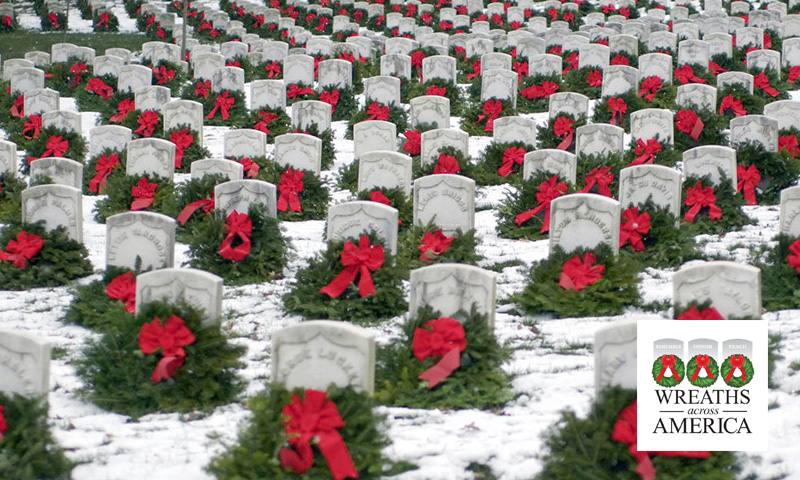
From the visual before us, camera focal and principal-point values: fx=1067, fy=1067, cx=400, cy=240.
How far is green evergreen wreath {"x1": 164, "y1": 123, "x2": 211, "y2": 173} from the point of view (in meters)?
11.5

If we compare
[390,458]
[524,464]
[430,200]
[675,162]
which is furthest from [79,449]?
[675,162]

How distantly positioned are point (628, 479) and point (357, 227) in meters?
3.45

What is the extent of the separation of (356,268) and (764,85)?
312 inches

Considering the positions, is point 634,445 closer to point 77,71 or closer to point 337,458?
point 337,458

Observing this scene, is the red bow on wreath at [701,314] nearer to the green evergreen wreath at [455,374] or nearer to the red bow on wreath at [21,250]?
the green evergreen wreath at [455,374]

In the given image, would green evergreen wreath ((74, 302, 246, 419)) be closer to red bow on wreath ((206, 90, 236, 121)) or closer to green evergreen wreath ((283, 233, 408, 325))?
green evergreen wreath ((283, 233, 408, 325))

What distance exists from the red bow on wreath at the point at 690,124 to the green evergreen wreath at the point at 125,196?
516cm

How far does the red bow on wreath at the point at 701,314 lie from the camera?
5430 millimetres

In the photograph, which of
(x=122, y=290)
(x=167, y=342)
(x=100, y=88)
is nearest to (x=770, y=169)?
(x=122, y=290)

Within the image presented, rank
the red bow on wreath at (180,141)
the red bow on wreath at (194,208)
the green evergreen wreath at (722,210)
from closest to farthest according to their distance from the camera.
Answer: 1. the green evergreen wreath at (722,210)
2. the red bow on wreath at (194,208)
3. the red bow on wreath at (180,141)

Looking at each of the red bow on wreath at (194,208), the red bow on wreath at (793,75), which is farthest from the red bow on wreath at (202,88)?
the red bow on wreath at (793,75)

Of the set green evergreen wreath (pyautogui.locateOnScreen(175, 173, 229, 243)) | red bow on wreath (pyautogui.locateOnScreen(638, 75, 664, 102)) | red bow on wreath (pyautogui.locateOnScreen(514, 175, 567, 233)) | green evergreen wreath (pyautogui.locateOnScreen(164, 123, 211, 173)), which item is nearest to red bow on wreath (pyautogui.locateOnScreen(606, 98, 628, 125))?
red bow on wreath (pyautogui.locateOnScreen(638, 75, 664, 102))

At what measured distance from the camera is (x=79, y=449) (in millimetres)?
5207

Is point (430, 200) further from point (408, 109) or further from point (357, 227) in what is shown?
point (408, 109)
